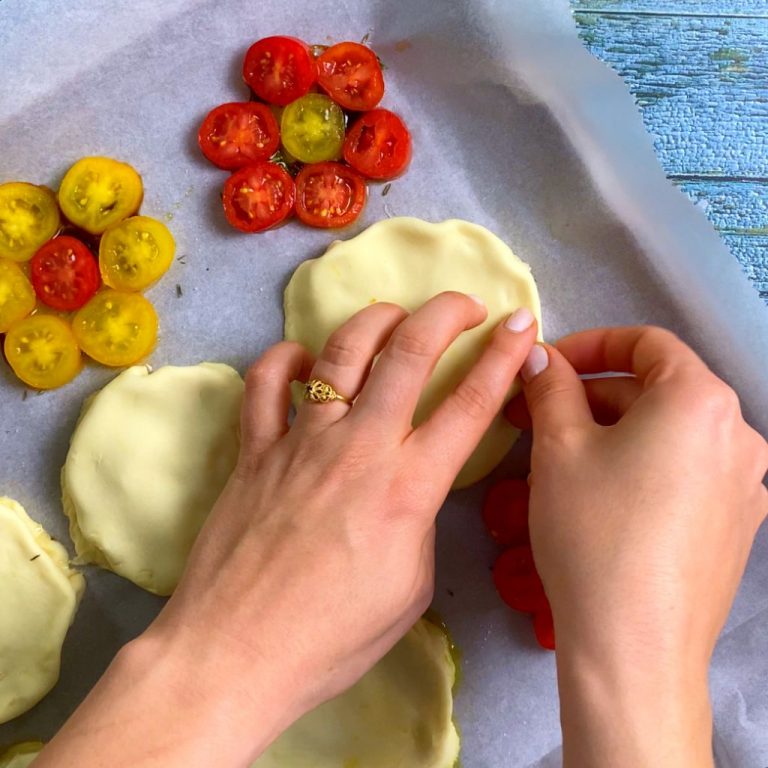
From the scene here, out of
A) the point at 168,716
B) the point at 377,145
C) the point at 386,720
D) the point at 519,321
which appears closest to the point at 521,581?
the point at 386,720

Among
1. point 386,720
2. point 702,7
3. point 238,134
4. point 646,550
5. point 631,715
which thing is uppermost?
point 238,134

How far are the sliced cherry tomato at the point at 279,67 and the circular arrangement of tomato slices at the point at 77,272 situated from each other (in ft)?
0.96

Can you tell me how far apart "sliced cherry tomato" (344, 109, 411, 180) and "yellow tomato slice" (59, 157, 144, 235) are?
405mm

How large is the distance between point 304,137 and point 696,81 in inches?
28.5

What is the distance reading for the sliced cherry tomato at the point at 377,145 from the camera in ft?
4.73

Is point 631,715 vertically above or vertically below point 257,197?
below

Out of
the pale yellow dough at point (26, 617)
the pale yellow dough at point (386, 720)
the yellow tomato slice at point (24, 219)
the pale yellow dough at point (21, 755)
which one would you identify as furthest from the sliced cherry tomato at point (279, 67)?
the pale yellow dough at point (21, 755)

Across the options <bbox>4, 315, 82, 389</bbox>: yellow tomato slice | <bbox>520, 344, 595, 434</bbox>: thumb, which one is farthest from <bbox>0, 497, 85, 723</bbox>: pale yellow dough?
<bbox>520, 344, 595, 434</bbox>: thumb

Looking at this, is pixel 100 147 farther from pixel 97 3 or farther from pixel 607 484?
pixel 607 484

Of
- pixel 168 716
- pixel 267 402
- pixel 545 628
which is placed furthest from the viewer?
pixel 545 628

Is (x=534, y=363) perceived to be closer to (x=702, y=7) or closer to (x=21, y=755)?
(x=702, y=7)

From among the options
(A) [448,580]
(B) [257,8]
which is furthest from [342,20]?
(A) [448,580]

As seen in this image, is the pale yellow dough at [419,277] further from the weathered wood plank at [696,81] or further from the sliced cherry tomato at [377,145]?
the weathered wood plank at [696,81]

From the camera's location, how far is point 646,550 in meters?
1.01
